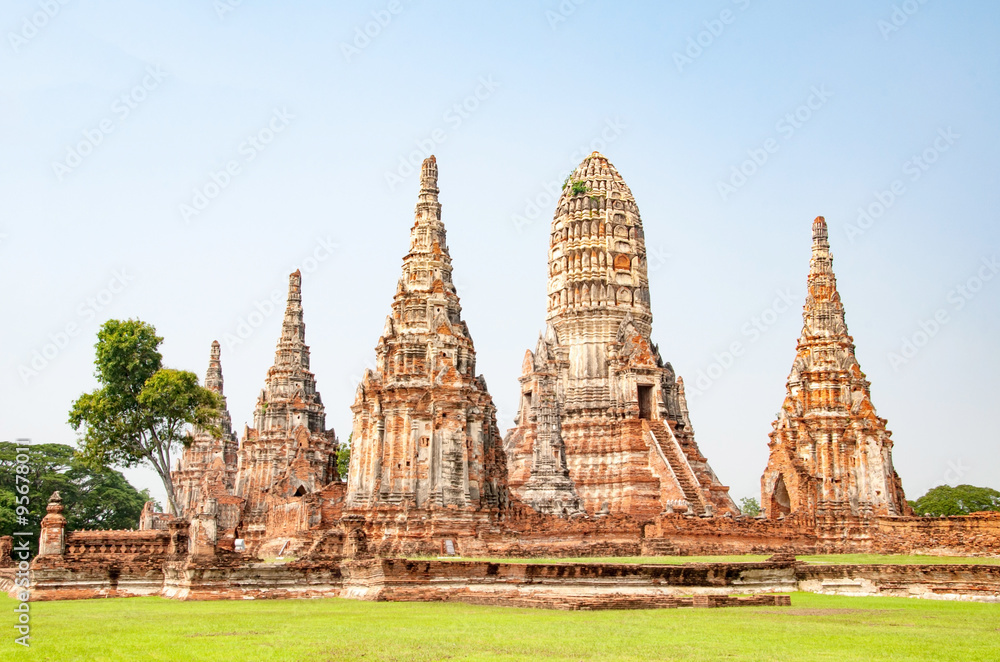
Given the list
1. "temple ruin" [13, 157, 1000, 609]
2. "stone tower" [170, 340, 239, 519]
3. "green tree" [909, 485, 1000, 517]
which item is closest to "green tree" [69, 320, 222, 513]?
"temple ruin" [13, 157, 1000, 609]

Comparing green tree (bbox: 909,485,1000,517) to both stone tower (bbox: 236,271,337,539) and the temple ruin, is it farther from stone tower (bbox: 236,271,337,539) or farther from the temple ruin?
stone tower (bbox: 236,271,337,539)

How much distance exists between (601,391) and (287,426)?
1657 cm

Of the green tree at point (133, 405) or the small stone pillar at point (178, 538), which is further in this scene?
the green tree at point (133, 405)

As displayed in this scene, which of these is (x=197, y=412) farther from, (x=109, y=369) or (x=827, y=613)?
(x=827, y=613)

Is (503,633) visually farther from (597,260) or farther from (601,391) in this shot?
(597,260)

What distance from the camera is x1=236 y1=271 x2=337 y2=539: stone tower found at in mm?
54250

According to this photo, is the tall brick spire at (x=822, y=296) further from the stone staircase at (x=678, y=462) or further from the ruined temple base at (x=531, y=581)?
the ruined temple base at (x=531, y=581)

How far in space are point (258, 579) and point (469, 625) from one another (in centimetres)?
851

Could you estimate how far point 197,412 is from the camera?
3669cm

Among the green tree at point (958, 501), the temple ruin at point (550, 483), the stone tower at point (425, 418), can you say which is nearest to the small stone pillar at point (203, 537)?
the temple ruin at point (550, 483)

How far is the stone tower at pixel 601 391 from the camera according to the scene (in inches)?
1741

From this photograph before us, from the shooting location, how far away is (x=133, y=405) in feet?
123

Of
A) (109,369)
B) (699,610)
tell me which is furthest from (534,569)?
(109,369)

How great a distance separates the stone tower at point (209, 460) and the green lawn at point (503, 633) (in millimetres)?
48328
